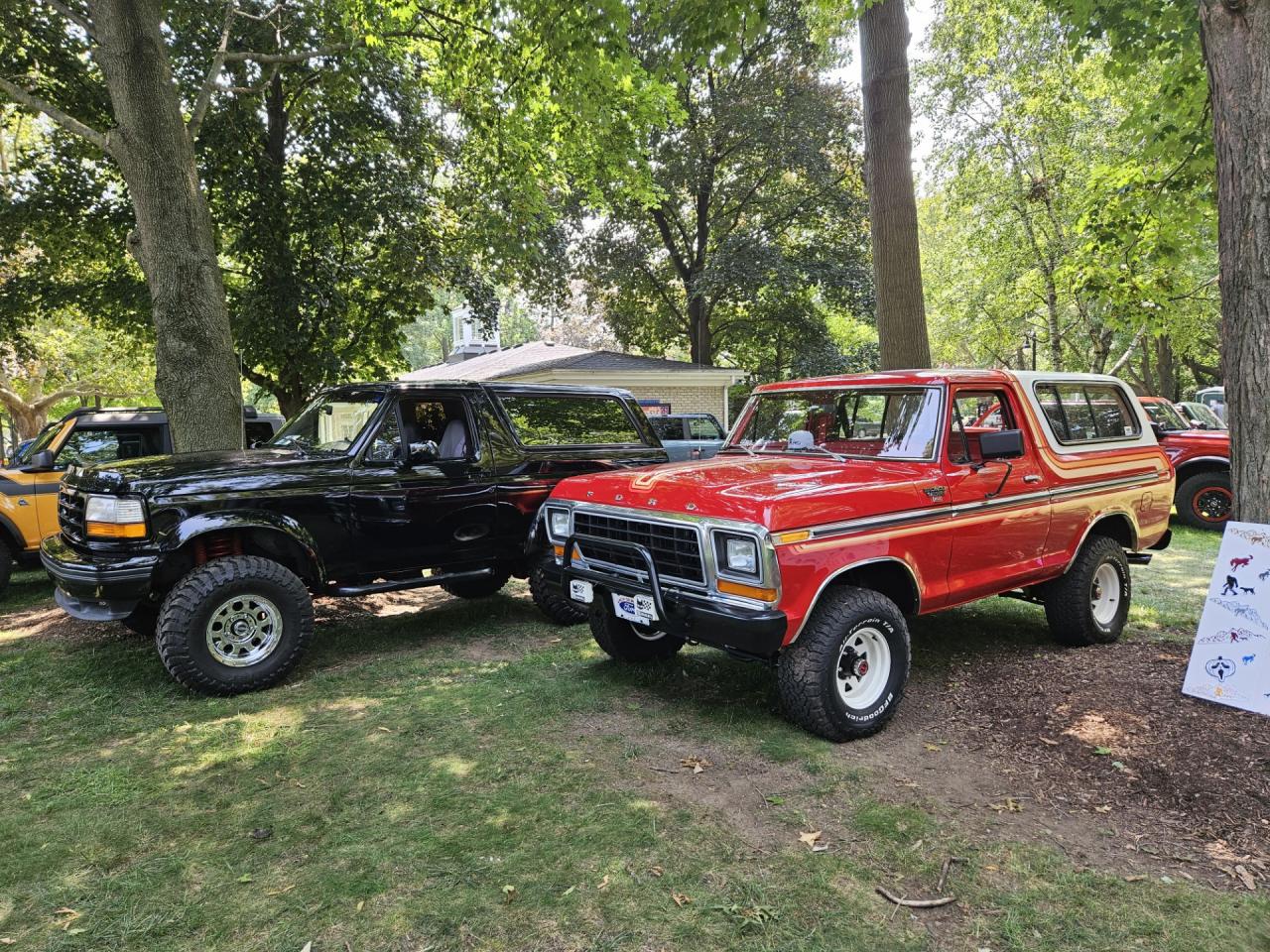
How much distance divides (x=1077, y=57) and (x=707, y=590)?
7.43 metres

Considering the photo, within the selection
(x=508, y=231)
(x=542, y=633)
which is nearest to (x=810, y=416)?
(x=542, y=633)

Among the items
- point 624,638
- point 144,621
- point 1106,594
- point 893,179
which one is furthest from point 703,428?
point 144,621

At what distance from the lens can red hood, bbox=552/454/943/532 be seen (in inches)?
153

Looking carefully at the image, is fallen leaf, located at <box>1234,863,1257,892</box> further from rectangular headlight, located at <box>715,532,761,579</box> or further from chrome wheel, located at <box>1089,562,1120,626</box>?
chrome wheel, located at <box>1089,562,1120,626</box>

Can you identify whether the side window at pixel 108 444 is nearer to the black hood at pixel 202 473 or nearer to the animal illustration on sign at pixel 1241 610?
the black hood at pixel 202 473

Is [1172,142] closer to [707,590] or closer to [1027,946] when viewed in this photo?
[707,590]

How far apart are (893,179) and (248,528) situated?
6.61 m

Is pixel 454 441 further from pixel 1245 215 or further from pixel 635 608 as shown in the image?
pixel 1245 215

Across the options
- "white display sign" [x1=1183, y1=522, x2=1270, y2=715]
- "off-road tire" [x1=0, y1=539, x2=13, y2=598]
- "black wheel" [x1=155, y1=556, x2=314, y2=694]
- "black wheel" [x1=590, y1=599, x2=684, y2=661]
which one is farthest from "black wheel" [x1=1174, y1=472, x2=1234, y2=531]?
"off-road tire" [x1=0, y1=539, x2=13, y2=598]

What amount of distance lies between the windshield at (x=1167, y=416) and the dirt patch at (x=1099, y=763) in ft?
28.4

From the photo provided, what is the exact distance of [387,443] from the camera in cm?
594

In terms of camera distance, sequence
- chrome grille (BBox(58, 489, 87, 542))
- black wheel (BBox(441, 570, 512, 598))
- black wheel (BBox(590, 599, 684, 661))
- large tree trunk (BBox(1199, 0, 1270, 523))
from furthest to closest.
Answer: black wheel (BBox(441, 570, 512, 598)) → black wheel (BBox(590, 599, 684, 661)) → chrome grille (BBox(58, 489, 87, 542)) → large tree trunk (BBox(1199, 0, 1270, 523))

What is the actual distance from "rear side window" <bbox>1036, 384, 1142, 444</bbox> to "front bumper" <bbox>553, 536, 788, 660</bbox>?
10.0 ft

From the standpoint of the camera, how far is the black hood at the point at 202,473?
16.1 feet
